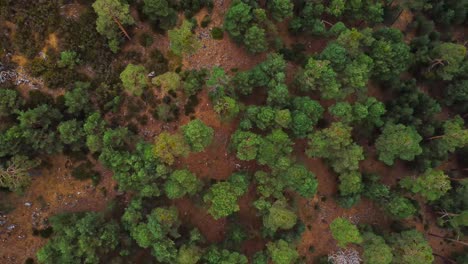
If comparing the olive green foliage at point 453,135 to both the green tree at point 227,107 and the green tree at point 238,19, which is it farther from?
the green tree at point 238,19

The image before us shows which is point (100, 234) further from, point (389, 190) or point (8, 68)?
point (389, 190)

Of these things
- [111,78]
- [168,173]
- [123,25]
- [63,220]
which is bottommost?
[63,220]

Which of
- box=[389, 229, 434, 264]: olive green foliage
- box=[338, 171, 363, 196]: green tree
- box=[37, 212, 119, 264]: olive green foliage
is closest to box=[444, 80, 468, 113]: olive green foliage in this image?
box=[338, 171, 363, 196]: green tree

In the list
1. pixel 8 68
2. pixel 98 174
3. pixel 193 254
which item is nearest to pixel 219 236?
pixel 193 254

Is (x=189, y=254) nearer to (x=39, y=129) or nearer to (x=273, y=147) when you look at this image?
(x=273, y=147)

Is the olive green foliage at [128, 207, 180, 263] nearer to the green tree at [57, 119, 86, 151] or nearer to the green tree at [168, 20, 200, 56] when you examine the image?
the green tree at [57, 119, 86, 151]
